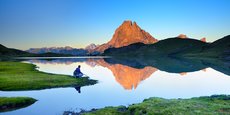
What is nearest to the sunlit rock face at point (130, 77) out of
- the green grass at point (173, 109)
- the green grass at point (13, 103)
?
the green grass at point (13, 103)

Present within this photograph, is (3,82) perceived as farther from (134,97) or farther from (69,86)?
(134,97)

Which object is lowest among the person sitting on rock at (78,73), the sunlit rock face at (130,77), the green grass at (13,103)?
the green grass at (13,103)

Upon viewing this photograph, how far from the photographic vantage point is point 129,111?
29391mm

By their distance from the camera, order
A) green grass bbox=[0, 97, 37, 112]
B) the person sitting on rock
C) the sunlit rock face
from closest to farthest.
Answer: green grass bbox=[0, 97, 37, 112] → the sunlit rock face → the person sitting on rock

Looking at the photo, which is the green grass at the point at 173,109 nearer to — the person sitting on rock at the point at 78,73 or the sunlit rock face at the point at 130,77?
the sunlit rock face at the point at 130,77

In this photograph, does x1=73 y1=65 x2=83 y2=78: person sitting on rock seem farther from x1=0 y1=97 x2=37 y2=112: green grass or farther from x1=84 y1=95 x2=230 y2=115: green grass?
x1=84 y1=95 x2=230 y2=115: green grass

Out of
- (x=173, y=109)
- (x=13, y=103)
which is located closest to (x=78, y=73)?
(x=13, y=103)

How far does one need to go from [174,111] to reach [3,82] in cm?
4535

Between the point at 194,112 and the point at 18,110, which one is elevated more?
the point at 194,112

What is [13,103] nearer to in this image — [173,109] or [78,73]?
[173,109]

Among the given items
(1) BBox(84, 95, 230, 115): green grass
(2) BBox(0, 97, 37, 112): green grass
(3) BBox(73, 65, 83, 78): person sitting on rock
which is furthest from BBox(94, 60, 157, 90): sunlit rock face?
(1) BBox(84, 95, 230, 115): green grass

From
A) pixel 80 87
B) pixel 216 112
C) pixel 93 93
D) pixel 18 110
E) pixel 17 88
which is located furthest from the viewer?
pixel 80 87

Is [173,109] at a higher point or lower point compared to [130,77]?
higher

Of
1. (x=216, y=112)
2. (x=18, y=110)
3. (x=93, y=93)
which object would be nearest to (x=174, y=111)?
(x=216, y=112)
